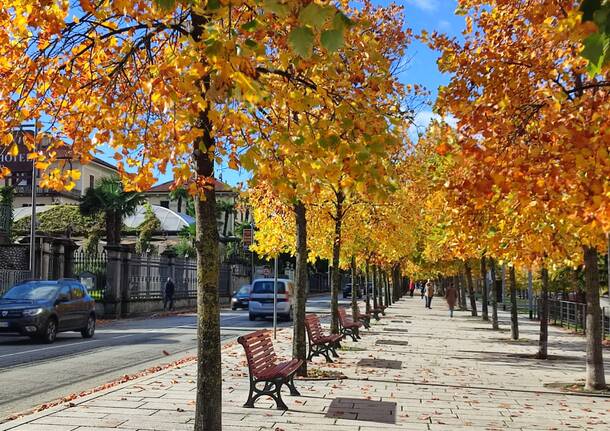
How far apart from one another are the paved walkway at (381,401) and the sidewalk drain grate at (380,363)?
0.02 m

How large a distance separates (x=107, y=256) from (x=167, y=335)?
441 inches

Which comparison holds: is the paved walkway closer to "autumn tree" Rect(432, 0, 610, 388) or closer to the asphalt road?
the asphalt road

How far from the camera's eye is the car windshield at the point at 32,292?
18891mm

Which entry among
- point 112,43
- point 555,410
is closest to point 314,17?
point 112,43

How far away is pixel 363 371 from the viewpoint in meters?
12.4

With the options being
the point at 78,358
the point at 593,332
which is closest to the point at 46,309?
the point at 78,358

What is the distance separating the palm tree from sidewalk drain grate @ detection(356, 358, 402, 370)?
27703 millimetres

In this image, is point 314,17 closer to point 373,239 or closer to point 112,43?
point 112,43

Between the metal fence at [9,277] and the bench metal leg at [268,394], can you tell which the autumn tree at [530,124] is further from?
the metal fence at [9,277]

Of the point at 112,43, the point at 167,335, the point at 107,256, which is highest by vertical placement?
the point at 112,43

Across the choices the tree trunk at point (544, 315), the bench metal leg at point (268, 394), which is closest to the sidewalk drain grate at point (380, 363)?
the tree trunk at point (544, 315)

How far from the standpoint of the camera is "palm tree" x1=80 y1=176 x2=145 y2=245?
3956 cm

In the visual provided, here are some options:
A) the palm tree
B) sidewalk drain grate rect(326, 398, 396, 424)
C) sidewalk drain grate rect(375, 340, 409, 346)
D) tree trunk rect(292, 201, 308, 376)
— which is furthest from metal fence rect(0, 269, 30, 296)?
sidewalk drain grate rect(326, 398, 396, 424)

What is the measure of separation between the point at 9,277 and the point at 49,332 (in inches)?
362
